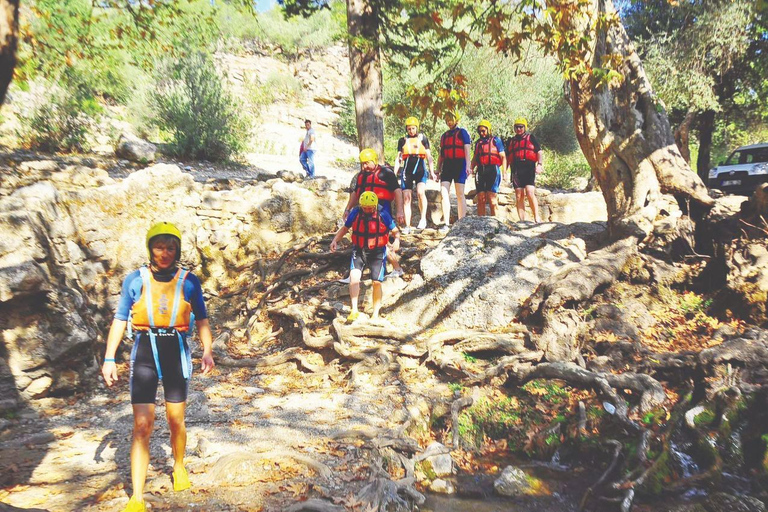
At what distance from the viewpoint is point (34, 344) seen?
16.0 ft

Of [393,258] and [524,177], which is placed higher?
[524,177]

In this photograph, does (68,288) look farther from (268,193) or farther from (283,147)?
(283,147)

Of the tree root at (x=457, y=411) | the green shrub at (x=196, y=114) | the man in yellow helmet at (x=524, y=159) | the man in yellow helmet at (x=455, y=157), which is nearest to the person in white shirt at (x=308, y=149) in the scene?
the green shrub at (x=196, y=114)

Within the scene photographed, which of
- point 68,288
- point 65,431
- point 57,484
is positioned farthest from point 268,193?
point 57,484

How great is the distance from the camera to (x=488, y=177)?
8273mm

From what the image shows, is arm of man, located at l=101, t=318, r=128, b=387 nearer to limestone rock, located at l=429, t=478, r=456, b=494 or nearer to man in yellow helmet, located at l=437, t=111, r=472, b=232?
limestone rock, located at l=429, t=478, r=456, b=494

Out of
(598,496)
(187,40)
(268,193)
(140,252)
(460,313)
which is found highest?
(187,40)

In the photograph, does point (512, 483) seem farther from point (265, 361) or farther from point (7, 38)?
point (7, 38)

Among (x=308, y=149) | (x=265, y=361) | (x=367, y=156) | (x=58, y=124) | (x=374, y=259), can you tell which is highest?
(x=58, y=124)

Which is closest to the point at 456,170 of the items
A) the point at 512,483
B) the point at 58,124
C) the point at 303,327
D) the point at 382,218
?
the point at 382,218

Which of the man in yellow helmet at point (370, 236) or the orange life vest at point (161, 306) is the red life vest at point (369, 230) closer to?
the man in yellow helmet at point (370, 236)

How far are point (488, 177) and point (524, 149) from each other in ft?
2.31

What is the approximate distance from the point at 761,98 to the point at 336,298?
1763 cm

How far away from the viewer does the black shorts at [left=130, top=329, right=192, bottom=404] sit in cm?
309
